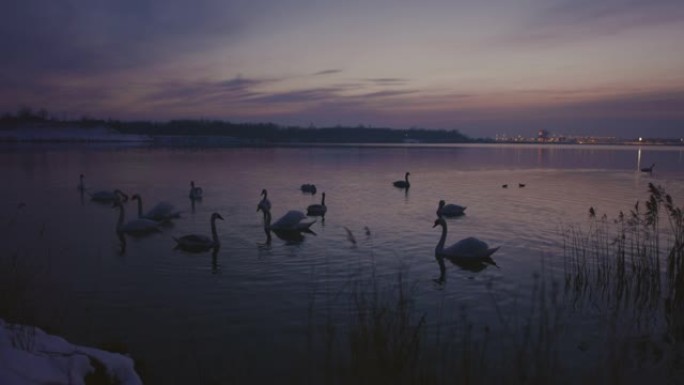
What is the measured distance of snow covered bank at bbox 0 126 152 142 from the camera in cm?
12176

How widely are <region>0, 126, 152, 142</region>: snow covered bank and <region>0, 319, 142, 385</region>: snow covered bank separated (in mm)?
130443

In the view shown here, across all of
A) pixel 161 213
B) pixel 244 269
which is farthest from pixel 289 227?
pixel 161 213

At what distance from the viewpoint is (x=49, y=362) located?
3.58 metres

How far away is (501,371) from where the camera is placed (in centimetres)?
575

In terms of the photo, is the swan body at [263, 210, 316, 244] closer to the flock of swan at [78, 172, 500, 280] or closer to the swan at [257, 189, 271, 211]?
the flock of swan at [78, 172, 500, 280]

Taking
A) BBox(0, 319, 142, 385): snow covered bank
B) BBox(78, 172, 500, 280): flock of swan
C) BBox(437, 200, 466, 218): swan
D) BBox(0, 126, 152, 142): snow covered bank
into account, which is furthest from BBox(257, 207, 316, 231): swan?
BBox(0, 126, 152, 142): snow covered bank

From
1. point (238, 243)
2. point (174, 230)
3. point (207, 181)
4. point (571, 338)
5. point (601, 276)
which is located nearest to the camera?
point (571, 338)

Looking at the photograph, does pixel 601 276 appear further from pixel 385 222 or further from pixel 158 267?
pixel 158 267

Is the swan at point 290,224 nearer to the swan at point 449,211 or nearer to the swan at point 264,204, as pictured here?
the swan at point 264,204

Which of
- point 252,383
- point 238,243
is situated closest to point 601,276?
point 252,383

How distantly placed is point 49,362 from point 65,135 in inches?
5706

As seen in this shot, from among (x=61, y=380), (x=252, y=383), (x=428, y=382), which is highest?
(x=61, y=380)

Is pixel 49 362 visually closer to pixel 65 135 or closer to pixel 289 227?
pixel 289 227

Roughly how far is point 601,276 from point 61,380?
28.5ft
